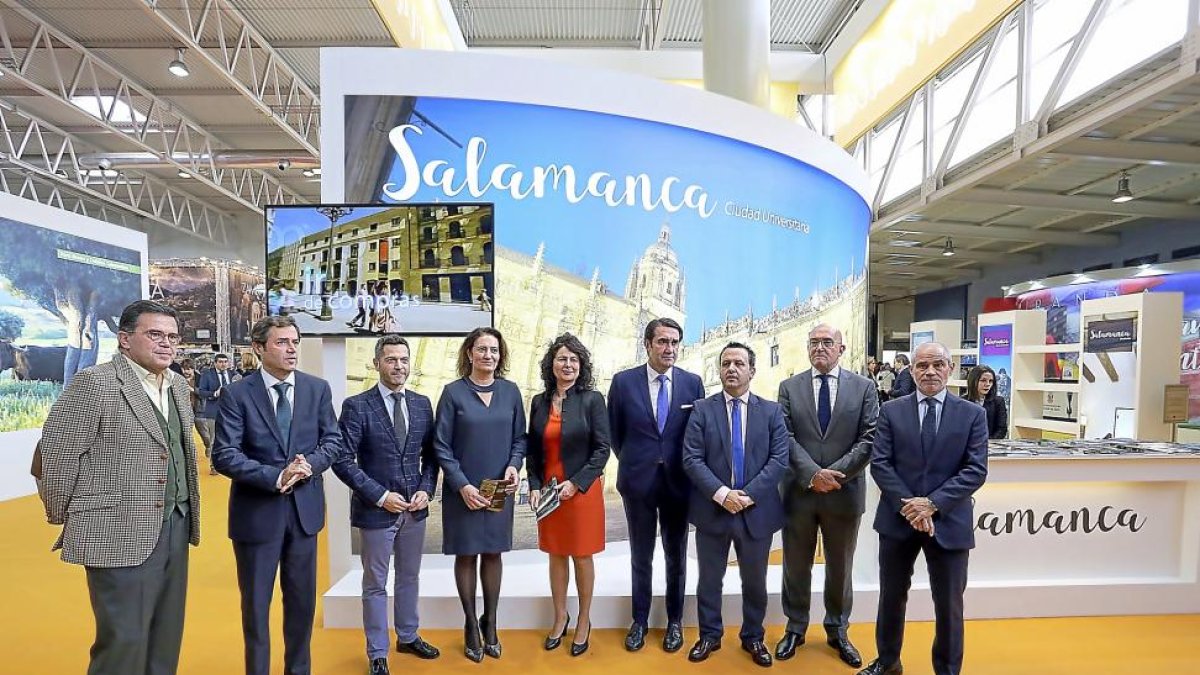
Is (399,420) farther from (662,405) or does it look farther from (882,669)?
(882,669)

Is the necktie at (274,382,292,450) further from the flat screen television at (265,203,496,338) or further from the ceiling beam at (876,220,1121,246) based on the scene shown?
the ceiling beam at (876,220,1121,246)

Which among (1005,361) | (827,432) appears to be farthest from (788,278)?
(1005,361)

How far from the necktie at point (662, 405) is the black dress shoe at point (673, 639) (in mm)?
976

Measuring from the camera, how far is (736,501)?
301cm

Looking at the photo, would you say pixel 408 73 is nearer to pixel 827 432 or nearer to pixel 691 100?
pixel 691 100

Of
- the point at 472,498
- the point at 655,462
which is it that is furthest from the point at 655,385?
the point at 472,498

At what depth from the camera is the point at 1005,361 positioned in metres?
8.84

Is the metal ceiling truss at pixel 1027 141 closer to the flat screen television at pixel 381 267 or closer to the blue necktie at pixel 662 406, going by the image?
the blue necktie at pixel 662 406

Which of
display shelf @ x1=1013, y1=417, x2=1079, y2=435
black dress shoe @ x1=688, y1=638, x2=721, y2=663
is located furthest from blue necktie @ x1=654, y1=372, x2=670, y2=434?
display shelf @ x1=1013, y1=417, x2=1079, y2=435

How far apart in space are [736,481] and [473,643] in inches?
57.3

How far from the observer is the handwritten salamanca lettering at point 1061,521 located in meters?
3.86

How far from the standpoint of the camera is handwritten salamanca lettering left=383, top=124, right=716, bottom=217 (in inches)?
155

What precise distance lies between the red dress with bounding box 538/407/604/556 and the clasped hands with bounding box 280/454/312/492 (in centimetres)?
107

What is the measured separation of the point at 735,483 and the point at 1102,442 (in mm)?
2944
